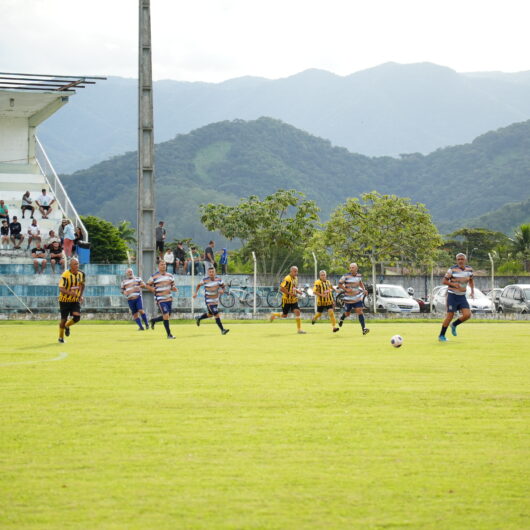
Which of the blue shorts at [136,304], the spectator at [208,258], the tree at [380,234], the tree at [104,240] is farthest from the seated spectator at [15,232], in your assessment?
the tree at [104,240]

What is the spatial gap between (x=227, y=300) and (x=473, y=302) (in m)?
10.6

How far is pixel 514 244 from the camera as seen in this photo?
84438mm

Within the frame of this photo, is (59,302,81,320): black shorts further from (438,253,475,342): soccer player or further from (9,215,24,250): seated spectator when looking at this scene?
(9,215,24,250): seated spectator

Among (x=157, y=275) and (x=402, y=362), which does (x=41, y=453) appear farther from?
(x=157, y=275)

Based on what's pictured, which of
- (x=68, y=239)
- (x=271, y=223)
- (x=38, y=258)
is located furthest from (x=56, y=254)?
(x=271, y=223)

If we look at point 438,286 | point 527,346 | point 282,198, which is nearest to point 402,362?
point 527,346

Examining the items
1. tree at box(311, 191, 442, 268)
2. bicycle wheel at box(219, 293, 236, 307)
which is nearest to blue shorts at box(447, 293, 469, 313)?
bicycle wheel at box(219, 293, 236, 307)

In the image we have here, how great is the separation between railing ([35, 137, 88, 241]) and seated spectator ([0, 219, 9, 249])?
11.1 feet

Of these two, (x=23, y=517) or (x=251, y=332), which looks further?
(x=251, y=332)

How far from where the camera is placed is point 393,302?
3884 centimetres

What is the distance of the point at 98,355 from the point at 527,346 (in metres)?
8.84

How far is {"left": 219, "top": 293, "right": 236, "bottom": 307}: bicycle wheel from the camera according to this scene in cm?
3569

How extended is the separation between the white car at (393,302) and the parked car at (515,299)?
465cm

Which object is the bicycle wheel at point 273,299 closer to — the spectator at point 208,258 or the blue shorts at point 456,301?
the spectator at point 208,258
